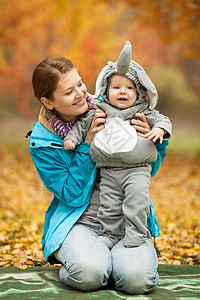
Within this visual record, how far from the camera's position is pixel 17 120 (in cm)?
1509

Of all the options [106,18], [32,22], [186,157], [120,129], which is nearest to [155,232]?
[120,129]

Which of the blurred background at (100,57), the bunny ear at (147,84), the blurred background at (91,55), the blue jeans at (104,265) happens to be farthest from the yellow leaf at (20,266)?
the blurred background at (91,55)

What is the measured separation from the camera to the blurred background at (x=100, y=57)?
829cm

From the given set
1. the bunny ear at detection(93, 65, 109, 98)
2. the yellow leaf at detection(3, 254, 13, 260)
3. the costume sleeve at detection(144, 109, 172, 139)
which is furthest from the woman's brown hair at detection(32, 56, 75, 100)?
the yellow leaf at detection(3, 254, 13, 260)

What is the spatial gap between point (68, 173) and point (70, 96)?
521 millimetres

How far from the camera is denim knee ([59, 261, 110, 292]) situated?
2.61 metres

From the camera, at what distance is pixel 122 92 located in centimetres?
276

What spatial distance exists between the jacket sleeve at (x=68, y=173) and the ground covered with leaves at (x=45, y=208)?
0.39 meters

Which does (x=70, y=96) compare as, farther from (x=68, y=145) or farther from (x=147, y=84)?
(x=147, y=84)

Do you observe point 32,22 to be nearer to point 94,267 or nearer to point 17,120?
point 17,120

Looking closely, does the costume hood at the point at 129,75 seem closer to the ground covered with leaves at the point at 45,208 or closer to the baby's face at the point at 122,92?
the baby's face at the point at 122,92

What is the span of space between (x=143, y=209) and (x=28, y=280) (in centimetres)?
94

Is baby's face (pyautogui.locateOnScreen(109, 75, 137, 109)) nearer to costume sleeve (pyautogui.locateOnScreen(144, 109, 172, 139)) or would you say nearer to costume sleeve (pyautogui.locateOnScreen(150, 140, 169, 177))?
costume sleeve (pyautogui.locateOnScreen(144, 109, 172, 139))

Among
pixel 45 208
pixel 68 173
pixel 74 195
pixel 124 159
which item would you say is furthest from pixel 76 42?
pixel 124 159
